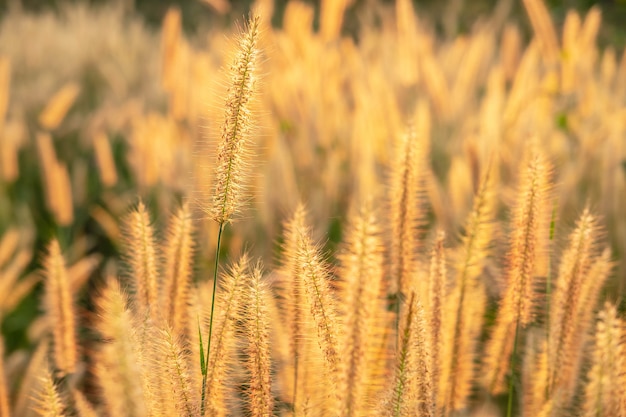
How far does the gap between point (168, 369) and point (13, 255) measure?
176 cm

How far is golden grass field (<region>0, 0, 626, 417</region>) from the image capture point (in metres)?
0.74

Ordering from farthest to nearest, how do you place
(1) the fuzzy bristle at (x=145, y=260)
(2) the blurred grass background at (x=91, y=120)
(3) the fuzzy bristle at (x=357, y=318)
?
(2) the blurred grass background at (x=91, y=120)
(1) the fuzzy bristle at (x=145, y=260)
(3) the fuzzy bristle at (x=357, y=318)

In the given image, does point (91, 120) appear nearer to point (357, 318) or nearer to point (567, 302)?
point (567, 302)

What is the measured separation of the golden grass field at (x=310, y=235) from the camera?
74 cm

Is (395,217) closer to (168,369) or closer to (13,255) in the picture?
(168,369)

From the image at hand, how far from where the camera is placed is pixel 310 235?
0.82m

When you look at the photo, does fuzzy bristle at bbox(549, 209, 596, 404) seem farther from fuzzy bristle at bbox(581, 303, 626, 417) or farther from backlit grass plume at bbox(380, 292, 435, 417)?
backlit grass plume at bbox(380, 292, 435, 417)

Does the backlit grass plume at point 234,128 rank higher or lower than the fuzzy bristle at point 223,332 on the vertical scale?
higher

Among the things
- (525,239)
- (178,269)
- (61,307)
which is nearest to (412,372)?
(525,239)

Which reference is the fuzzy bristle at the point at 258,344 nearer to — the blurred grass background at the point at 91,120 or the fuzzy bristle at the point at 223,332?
the fuzzy bristle at the point at 223,332

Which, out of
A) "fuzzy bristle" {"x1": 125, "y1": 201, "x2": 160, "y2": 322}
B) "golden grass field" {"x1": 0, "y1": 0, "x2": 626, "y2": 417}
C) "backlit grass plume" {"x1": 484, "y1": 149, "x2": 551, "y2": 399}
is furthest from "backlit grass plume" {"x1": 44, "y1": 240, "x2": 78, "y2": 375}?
"backlit grass plume" {"x1": 484, "y1": 149, "x2": 551, "y2": 399}

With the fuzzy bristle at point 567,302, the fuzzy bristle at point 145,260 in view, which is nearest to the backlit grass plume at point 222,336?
the fuzzy bristle at point 145,260

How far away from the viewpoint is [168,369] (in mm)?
707

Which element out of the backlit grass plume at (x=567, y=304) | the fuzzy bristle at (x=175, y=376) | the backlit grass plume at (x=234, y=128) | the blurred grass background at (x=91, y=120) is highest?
the blurred grass background at (x=91, y=120)
